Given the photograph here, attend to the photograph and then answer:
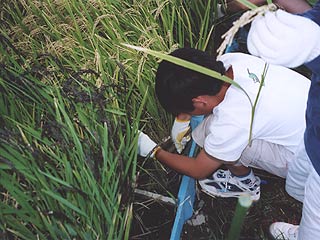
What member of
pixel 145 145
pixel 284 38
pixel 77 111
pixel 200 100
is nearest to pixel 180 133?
pixel 145 145

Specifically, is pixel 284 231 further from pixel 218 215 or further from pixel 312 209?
pixel 312 209

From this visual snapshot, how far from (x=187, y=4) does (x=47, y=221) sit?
4.78 ft

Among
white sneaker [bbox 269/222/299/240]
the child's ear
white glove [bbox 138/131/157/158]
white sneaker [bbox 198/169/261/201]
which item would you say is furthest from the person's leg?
white glove [bbox 138/131/157/158]

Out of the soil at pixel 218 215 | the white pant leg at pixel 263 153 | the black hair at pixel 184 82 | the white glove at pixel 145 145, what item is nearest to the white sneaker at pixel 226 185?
the soil at pixel 218 215

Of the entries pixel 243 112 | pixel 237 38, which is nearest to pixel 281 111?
pixel 243 112

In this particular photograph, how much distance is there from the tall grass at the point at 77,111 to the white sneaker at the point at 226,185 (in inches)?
11.7

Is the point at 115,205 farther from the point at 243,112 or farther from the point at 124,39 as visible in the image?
the point at 124,39

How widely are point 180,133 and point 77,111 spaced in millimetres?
593

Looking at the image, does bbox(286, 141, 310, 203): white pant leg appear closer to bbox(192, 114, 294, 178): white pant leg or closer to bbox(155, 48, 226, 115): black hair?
bbox(192, 114, 294, 178): white pant leg

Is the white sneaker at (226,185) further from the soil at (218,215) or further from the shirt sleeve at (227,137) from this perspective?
the shirt sleeve at (227,137)

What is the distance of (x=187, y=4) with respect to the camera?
2.69 m

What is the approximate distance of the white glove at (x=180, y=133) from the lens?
2238mm

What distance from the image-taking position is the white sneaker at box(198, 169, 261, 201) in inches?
95.8

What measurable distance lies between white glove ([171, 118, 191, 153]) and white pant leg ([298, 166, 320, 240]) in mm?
543
